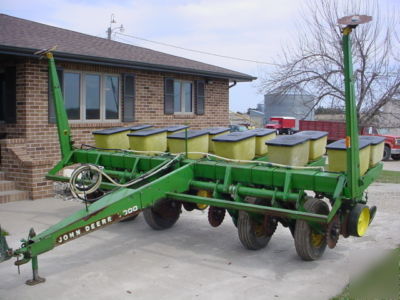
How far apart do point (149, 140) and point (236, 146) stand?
1464 mm

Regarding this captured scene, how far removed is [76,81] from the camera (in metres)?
10.6

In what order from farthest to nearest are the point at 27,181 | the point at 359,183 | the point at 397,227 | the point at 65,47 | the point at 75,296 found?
the point at 65,47 → the point at 27,181 → the point at 397,227 → the point at 359,183 → the point at 75,296

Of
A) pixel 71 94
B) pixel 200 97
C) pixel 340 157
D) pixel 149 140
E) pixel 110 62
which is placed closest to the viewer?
pixel 340 157

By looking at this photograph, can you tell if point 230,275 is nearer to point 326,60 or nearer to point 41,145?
point 41,145

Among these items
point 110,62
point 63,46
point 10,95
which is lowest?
point 10,95

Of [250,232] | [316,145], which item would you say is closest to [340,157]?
[316,145]

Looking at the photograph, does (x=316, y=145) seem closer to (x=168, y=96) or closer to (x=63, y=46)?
(x=63, y=46)

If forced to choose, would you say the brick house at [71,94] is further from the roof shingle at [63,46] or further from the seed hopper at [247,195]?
the seed hopper at [247,195]

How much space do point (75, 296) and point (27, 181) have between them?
5277mm

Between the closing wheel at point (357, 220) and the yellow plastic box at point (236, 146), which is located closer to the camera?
the closing wheel at point (357, 220)

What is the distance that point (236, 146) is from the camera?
5.93 metres

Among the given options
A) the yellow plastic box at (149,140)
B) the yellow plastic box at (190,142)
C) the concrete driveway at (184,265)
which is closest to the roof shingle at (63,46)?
the yellow plastic box at (149,140)

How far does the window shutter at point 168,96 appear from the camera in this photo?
12.7m

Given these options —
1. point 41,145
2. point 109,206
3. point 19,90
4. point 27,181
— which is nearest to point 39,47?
point 19,90
